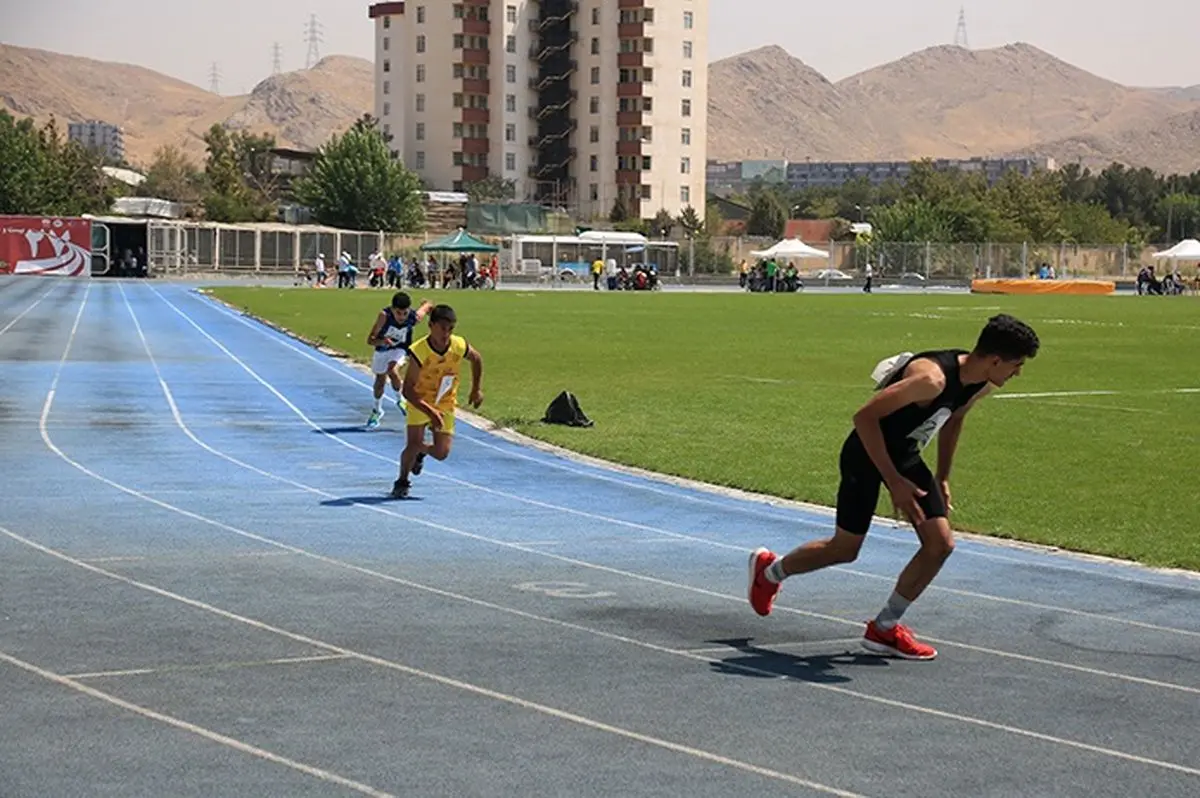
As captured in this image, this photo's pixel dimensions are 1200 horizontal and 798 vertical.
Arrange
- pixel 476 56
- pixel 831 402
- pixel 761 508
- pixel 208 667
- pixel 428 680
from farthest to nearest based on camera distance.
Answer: pixel 476 56, pixel 831 402, pixel 761 508, pixel 208 667, pixel 428 680

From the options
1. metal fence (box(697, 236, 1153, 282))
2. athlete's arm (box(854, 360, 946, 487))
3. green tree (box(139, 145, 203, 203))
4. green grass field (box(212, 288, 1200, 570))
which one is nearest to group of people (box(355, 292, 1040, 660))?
athlete's arm (box(854, 360, 946, 487))

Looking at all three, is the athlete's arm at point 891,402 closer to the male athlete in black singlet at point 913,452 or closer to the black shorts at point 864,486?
the male athlete in black singlet at point 913,452

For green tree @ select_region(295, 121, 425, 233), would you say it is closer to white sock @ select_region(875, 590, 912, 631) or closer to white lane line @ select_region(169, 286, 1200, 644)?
white lane line @ select_region(169, 286, 1200, 644)

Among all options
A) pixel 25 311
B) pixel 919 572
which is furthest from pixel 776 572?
pixel 25 311

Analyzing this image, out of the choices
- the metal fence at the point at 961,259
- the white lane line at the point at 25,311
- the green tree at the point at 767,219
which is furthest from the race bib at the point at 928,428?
the green tree at the point at 767,219

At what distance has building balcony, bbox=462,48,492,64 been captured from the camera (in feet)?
426

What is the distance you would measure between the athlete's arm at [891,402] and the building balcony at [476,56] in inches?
4913

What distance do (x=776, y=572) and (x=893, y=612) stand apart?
714 mm

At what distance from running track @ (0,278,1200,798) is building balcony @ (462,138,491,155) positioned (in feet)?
390

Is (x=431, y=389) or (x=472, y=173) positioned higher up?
(x=472, y=173)

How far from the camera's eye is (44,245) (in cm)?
7775

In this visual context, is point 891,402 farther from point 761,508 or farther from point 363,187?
point 363,187

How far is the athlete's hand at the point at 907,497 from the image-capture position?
26.6 ft

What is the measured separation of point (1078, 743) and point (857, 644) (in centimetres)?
196
